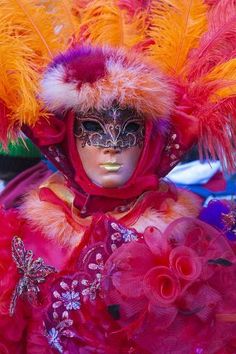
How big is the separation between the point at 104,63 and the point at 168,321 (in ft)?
1.40

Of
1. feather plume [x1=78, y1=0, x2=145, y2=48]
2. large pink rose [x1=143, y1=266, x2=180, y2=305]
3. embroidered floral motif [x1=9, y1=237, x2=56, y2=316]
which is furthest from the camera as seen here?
feather plume [x1=78, y1=0, x2=145, y2=48]

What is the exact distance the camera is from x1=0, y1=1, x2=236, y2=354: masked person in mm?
1133

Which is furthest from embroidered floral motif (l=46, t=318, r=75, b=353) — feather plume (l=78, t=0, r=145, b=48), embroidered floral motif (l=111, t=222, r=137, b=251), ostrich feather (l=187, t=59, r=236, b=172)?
feather plume (l=78, t=0, r=145, b=48)

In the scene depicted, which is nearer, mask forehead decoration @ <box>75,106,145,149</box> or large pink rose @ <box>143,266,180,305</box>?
large pink rose @ <box>143,266,180,305</box>

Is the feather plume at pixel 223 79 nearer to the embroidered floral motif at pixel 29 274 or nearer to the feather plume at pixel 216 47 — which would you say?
the feather plume at pixel 216 47

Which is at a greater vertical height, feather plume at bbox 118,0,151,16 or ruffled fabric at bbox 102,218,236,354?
feather plume at bbox 118,0,151,16

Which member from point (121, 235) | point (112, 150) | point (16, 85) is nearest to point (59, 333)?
point (121, 235)

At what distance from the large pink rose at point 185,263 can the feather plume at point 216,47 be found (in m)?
0.33

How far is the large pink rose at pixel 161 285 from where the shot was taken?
1.11 m

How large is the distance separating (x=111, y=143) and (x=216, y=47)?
0.26 metres

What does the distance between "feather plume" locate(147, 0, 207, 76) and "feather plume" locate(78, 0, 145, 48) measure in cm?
4

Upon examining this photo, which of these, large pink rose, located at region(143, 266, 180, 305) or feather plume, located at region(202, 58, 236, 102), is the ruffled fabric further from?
feather plume, located at region(202, 58, 236, 102)

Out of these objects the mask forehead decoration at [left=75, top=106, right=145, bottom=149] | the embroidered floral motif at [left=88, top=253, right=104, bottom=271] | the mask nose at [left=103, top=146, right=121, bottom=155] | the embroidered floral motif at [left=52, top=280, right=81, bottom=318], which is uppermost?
the mask forehead decoration at [left=75, top=106, right=145, bottom=149]

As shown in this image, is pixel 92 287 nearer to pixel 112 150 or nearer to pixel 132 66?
pixel 112 150
